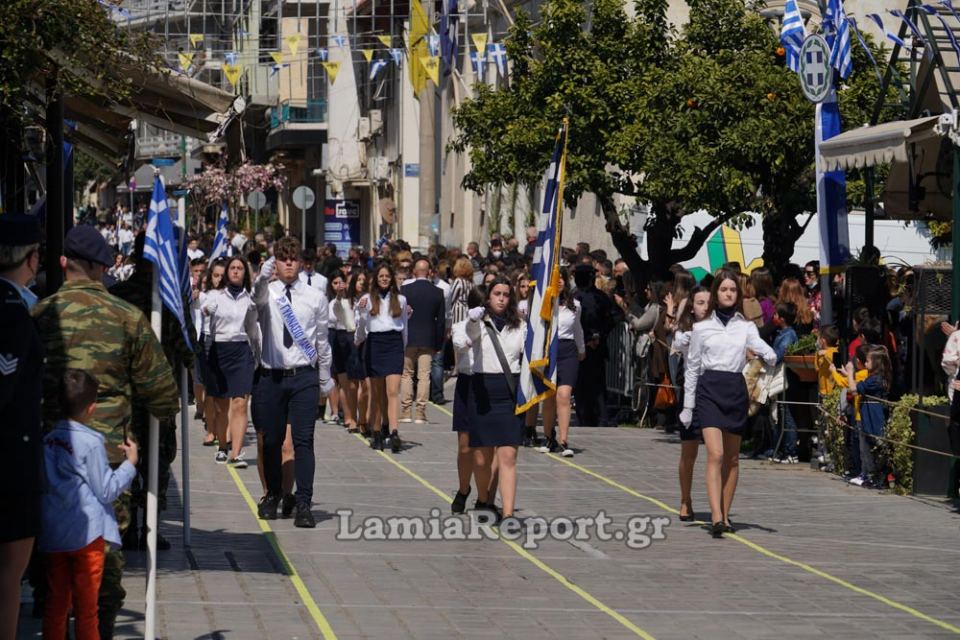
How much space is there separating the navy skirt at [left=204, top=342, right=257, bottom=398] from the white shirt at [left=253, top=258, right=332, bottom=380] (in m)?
3.92

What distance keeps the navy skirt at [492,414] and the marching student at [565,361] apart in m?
5.17

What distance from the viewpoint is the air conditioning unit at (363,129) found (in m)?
64.9

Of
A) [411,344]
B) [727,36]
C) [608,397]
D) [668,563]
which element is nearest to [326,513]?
[668,563]

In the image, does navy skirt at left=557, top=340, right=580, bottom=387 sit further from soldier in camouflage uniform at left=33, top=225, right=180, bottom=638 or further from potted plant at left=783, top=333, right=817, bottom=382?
soldier in camouflage uniform at left=33, top=225, right=180, bottom=638

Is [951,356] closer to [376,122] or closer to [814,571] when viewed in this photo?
[814,571]

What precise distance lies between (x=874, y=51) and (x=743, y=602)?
12640 millimetres

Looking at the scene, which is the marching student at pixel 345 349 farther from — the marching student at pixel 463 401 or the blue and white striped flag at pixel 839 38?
the marching student at pixel 463 401

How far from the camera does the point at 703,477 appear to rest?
16.4m

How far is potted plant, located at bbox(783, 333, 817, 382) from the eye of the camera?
17.6 meters

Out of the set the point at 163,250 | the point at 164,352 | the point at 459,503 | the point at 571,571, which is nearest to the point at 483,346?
the point at 459,503

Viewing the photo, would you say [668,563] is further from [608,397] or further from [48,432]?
[608,397]

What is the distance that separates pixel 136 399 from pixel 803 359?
34.1ft

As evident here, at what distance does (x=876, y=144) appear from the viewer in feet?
50.5

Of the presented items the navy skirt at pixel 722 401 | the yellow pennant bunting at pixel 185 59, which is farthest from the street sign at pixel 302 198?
the navy skirt at pixel 722 401
